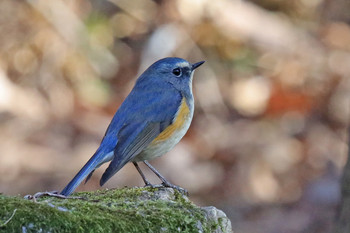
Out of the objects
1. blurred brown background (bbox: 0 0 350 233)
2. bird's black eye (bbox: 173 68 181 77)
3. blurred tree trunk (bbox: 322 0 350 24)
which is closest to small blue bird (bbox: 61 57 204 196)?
bird's black eye (bbox: 173 68 181 77)

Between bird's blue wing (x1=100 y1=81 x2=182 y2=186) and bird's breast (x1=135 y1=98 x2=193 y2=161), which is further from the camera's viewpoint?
bird's breast (x1=135 y1=98 x2=193 y2=161)

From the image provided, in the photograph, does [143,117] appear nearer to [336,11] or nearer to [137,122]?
[137,122]

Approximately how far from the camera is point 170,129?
15.2 feet

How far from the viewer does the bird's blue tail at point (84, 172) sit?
345cm

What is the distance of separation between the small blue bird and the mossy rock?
2.27 feet

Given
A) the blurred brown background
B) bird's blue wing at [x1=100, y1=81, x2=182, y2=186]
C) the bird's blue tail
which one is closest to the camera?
the bird's blue tail

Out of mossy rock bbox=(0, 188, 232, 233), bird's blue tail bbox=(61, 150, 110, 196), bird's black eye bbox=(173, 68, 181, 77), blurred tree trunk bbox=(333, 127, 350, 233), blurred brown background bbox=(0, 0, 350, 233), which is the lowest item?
mossy rock bbox=(0, 188, 232, 233)

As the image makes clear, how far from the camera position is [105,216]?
2.79 metres

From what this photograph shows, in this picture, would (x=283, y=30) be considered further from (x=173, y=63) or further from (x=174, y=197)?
(x=174, y=197)

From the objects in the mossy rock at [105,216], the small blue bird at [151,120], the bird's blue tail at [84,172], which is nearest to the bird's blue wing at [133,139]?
the small blue bird at [151,120]

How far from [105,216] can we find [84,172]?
1.03m

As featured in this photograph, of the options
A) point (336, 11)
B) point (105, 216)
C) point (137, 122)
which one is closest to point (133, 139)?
point (137, 122)

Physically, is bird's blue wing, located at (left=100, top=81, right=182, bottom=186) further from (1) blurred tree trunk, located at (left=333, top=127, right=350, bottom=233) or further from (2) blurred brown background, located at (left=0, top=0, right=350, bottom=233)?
(2) blurred brown background, located at (left=0, top=0, right=350, bottom=233)

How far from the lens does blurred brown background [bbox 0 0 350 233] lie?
764 centimetres
